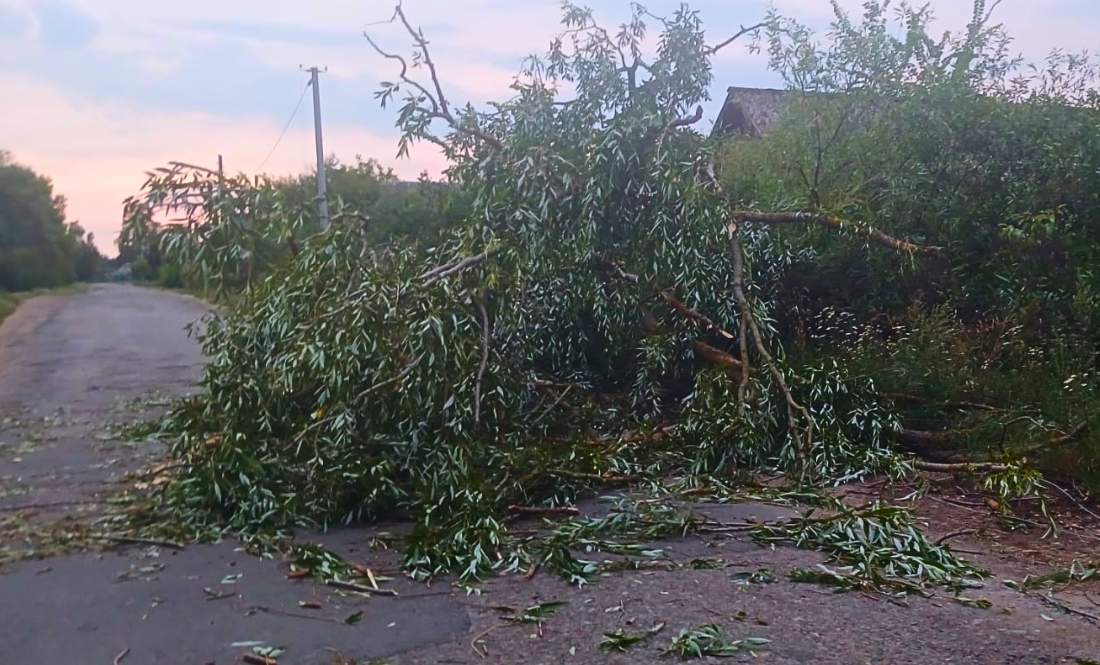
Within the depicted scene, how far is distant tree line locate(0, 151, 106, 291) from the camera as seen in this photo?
40.5 m

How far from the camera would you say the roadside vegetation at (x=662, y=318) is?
22.0 feet

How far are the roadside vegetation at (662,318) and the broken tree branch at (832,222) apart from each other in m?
0.04

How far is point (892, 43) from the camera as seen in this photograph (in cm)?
1080

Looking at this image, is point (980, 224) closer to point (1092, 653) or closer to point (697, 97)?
point (697, 97)

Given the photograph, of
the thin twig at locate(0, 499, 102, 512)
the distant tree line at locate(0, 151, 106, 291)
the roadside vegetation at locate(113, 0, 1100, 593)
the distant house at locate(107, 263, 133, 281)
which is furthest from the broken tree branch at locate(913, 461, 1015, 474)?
the distant house at locate(107, 263, 133, 281)

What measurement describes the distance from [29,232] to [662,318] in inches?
1530

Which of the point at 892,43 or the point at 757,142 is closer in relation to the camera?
the point at 892,43

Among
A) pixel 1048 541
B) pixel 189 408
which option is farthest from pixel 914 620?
pixel 189 408

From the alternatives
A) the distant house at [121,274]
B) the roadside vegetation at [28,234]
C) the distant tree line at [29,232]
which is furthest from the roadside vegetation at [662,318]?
the distant house at [121,274]

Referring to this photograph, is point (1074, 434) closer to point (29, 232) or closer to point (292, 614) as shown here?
point (292, 614)

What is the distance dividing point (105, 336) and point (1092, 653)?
787 inches

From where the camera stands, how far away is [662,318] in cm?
952

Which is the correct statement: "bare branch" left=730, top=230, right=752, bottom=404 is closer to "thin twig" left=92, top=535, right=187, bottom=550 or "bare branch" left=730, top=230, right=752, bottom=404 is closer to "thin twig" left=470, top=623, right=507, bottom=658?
"thin twig" left=470, top=623, right=507, bottom=658

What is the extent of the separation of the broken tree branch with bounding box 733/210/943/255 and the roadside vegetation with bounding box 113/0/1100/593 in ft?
0.13
